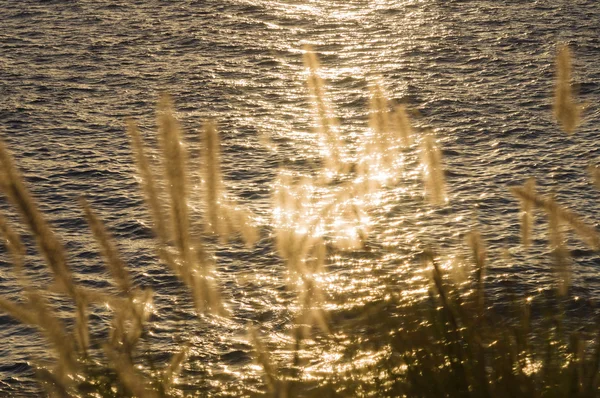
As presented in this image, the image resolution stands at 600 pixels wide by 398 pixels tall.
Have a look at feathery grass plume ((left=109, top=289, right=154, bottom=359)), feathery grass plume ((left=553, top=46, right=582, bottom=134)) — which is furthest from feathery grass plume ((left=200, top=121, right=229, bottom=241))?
feathery grass plume ((left=553, top=46, right=582, bottom=134))

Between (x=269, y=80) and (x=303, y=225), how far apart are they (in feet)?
11.7

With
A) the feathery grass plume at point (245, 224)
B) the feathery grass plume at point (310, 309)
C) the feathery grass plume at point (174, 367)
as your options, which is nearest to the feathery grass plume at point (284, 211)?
the feathery grass plume at point (245, 224)

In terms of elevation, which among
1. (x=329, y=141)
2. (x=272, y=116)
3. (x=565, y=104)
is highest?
(x=272, y=116)

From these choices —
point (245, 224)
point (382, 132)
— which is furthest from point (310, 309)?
point (382, 132)

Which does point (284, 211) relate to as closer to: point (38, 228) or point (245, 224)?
point (245, 224)

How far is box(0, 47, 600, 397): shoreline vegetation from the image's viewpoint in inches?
160

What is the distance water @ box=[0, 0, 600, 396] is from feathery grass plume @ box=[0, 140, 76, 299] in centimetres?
113

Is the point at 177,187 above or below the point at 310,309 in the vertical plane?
below

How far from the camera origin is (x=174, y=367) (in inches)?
191

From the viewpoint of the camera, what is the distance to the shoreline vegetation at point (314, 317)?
4.06 m

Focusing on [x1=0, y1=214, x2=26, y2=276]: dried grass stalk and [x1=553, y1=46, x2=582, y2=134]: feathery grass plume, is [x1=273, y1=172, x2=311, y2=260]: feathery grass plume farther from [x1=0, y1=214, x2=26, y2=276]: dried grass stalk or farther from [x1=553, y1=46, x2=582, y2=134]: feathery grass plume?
[x1=0, y1=214, x2=26, y2=276]: dried grass stalk

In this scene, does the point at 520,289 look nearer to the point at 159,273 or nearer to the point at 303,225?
the point at 303,225

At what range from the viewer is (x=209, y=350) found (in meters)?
5.19

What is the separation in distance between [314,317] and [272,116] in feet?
12.4
